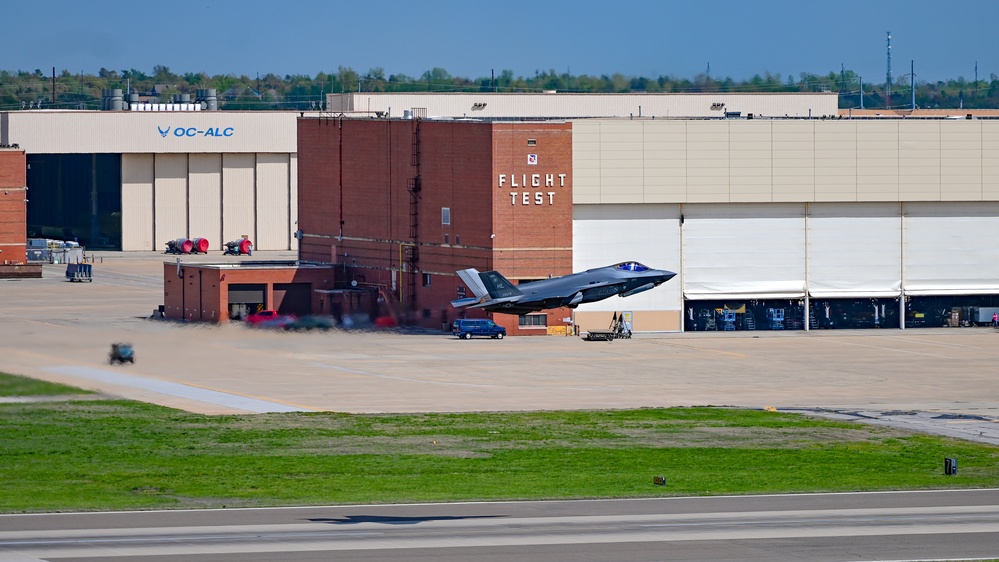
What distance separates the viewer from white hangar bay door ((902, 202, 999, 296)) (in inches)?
5468

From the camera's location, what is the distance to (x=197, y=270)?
134m

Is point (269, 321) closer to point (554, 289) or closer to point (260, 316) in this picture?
point (260, 316)

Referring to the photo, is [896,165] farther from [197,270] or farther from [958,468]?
[958,468]

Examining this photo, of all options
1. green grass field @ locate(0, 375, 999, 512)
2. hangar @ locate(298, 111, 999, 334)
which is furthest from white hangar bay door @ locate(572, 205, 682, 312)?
green grass field @ locate(0, 375, 999, 512)

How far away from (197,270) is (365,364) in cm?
3004

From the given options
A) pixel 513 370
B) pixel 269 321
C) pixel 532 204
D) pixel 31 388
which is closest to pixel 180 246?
pixel 532 204

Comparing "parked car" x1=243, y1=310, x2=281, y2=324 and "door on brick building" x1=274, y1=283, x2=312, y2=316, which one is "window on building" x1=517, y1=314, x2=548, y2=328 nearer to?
"parked car" x1=243, y1=310, x2=281, y2=324

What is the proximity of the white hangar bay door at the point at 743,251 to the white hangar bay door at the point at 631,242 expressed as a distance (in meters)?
1.35

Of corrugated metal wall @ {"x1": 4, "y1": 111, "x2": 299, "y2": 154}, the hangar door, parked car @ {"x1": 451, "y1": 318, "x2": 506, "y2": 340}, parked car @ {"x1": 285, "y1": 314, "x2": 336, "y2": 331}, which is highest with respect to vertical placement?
corrugated metal wall @ {"x1": 4, "y1": 111, "x2": 299, "y2": 154}

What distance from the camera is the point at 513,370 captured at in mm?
108312

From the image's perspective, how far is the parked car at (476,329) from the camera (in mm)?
125188

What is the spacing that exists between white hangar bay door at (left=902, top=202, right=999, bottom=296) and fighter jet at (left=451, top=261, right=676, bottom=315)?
48621mm

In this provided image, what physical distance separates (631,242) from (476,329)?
15812mm

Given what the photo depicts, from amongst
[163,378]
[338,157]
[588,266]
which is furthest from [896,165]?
[163,378]
